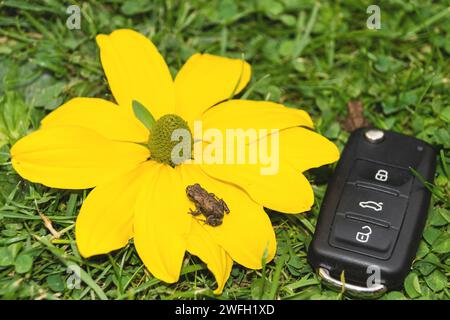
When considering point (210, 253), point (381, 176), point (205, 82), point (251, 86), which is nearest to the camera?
point (210, 253)

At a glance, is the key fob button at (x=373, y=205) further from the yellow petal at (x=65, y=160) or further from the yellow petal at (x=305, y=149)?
the yellow petal at (x=65, y=160)

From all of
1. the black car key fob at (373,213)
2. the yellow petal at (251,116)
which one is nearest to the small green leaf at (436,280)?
the black car key fob at (373,213)

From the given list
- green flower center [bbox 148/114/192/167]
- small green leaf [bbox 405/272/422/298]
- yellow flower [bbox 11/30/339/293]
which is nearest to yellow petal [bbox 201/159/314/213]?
yellow flower [bbox 11/30/339/293]

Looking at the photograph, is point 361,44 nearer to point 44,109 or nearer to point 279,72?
point 279,72

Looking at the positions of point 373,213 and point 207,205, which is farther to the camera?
point 373,213

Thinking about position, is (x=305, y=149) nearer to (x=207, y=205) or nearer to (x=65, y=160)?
(x=207, y=205)

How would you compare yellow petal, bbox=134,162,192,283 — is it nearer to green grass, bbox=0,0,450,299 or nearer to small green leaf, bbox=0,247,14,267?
green grass, bbox=0,0,450,299

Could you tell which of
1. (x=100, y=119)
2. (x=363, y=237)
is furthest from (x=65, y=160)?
(x=363, y=237)

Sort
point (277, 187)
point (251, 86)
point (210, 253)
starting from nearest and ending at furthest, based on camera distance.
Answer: point (210, 253)
point (277, 187)
point (251, 86)
